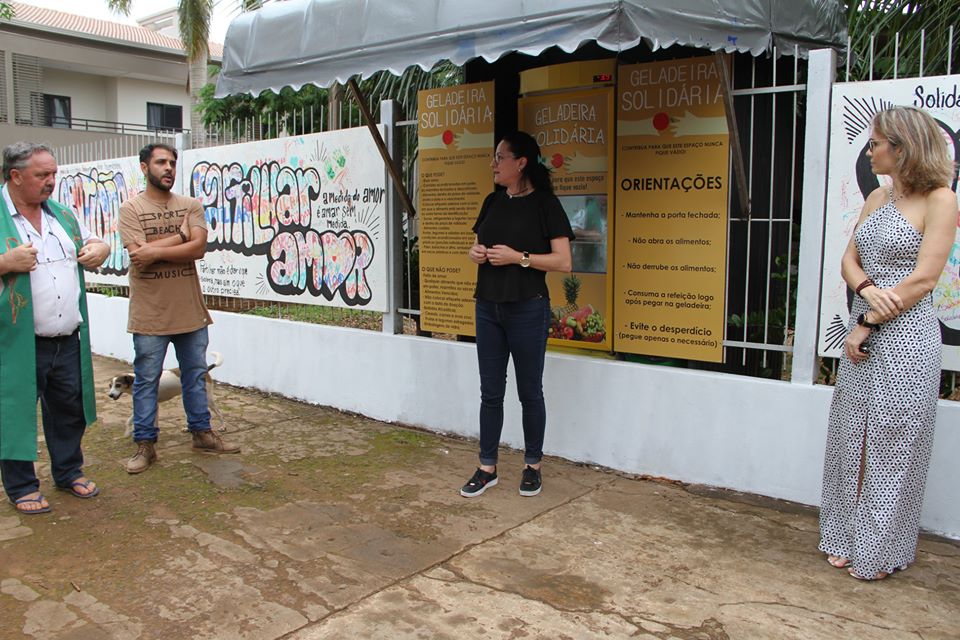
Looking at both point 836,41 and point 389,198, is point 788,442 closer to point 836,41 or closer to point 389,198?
point 836,41

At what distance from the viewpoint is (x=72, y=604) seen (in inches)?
126

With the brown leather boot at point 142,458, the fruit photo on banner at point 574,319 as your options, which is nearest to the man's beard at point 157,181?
the brown leather boot at point 142,458

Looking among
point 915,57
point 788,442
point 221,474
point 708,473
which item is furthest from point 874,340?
point 221,474

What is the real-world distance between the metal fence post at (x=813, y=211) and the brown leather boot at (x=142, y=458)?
12.9ft

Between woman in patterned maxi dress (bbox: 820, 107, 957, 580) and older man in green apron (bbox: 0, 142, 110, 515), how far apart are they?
3.91 metres

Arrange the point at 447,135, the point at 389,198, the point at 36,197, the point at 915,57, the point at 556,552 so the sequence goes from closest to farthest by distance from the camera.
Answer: the point at 556,552 → the point at 36,197 → the point at 915,57 → the point at 447,135 → the point at 389,198

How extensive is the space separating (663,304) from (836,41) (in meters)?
1.88

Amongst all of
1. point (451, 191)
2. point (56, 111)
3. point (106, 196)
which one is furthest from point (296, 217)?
point (56, 111)

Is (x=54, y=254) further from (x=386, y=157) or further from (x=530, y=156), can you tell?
(x=530, y=156)

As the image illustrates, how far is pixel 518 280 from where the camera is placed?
166 inches

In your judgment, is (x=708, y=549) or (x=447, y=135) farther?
(x=447, y=135)

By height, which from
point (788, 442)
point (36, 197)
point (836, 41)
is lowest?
point (788, 442)

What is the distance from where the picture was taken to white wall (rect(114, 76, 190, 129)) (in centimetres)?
2908

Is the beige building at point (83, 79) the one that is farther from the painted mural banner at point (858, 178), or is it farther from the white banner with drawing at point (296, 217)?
the painted mural banner at point (858, 178)
